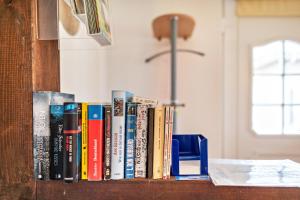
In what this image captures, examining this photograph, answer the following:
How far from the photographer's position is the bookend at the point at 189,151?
742mm

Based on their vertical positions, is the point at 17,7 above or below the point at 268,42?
below

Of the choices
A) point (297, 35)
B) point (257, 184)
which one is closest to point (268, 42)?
point (297, 35)

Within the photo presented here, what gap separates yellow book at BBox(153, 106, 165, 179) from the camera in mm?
731

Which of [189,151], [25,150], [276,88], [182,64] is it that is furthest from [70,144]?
[276,88]

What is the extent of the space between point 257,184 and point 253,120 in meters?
1.75

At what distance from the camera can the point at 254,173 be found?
804 mm

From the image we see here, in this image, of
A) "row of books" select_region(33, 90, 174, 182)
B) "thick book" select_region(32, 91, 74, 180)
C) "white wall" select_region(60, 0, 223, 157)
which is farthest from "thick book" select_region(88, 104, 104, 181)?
"white wall" select_region(60, 0, 223, 157)

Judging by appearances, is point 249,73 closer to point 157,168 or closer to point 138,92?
point 138,92

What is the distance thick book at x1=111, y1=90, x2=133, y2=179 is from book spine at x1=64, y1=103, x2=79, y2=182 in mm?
91

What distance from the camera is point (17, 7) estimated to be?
729 mm

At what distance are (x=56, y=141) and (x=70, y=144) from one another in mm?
40

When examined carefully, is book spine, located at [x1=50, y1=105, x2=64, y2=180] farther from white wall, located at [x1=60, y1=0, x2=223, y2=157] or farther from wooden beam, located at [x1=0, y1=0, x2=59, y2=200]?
white wall, located at [x1=60, y1=0, x2=223, y2=157]

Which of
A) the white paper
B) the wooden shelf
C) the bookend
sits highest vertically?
the bookend

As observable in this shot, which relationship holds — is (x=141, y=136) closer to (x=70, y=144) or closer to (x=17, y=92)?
(x=70, y=144)
